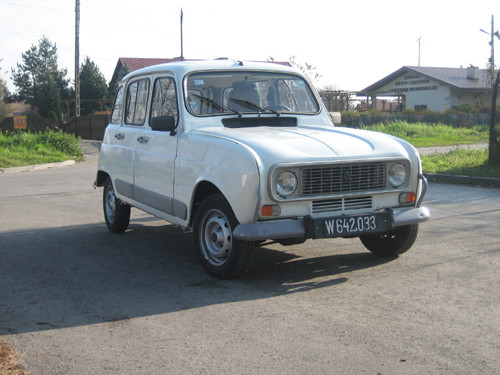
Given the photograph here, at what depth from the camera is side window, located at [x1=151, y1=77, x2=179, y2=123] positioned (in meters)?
6.81

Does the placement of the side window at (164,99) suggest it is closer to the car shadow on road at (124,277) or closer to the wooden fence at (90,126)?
the car shadow on road at (124,277)

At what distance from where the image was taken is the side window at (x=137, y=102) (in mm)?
7547

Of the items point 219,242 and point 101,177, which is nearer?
point 219,242

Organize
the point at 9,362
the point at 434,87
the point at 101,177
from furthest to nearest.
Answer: the point at 434,87 → the point at 101,177 → the point at 9,362

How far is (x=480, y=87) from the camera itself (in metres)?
46.3

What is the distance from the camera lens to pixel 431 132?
32.5 m

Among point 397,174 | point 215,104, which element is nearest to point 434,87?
point 215,104

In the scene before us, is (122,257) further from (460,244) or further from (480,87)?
(480,87)

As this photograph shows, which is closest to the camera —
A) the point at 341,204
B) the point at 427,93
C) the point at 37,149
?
the point at 341,204

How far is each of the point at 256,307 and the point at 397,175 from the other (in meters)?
1.95

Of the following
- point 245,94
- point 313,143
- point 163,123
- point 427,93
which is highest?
point 427,93

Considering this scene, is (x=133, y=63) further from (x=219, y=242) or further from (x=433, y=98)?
(x=219, y=242)

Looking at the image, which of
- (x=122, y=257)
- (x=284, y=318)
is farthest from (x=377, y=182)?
(x=122, y=257)

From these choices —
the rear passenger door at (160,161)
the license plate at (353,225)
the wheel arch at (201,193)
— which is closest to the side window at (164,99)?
the rear passenger door at (160,161)
